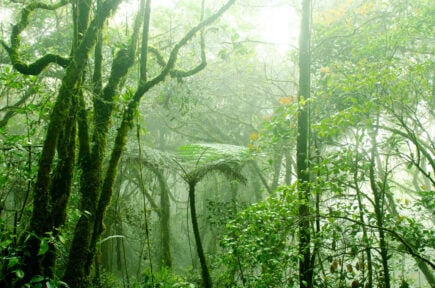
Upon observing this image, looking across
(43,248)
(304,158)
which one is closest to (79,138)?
(43,248)

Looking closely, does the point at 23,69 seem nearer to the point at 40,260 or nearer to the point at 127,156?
the point at 40,260

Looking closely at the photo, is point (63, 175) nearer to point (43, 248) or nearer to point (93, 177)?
point (93, 177)

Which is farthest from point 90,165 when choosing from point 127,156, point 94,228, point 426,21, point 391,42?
point 426,21

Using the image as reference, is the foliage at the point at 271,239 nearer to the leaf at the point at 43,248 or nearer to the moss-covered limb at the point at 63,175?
the moss-covered limb at the point at 63,175

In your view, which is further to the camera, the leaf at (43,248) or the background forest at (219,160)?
the background forest at (219,160)

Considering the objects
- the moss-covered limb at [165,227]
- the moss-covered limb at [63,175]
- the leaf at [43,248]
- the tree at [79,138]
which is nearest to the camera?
the leaf at [43,248]

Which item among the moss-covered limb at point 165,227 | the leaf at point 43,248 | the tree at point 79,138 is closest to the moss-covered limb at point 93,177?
the tree at point 79,138

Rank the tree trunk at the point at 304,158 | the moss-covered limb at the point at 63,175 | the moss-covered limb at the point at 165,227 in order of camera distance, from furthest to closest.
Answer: the moss-covered limb at the point at 165,227 < the tree trunk at the point at 304,158 < the moss-covered limb at the point at 63,175

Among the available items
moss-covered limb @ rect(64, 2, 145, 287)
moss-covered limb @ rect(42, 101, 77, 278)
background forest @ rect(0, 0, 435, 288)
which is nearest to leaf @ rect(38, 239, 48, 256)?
background forest @ rect(0, 0, 435, 288)

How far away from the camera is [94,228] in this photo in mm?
4277

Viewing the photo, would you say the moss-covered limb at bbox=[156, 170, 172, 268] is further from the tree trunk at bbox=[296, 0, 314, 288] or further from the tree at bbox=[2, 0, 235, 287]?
the tree trunk at bbox=[296, 0, 314, 288]

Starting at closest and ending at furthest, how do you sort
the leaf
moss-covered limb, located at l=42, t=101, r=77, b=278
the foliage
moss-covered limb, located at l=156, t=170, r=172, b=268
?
the leaf → moss-covered limb, located at l=42, t=101, r=77, b=278 → the foliage → moss-covered limb, located at l=156, t=170, r=172, b=268

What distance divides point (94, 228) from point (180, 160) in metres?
2.63

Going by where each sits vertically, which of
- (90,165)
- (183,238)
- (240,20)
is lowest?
(183,238)
